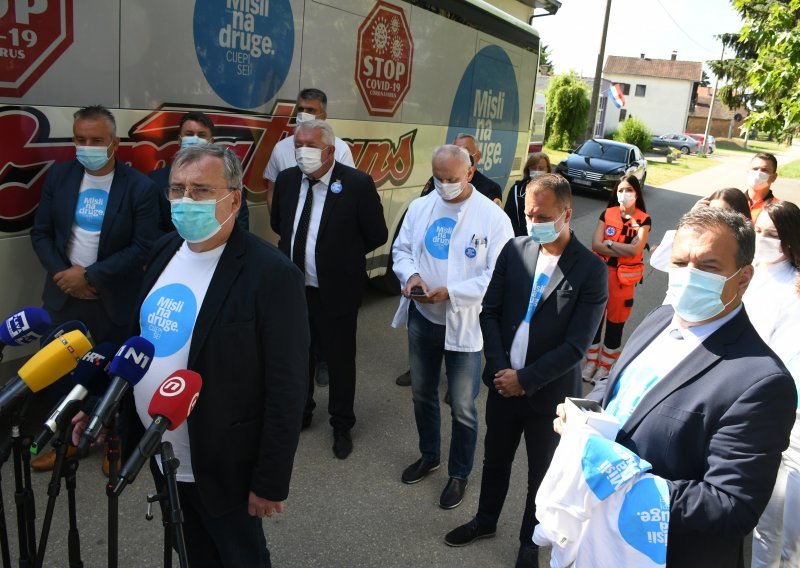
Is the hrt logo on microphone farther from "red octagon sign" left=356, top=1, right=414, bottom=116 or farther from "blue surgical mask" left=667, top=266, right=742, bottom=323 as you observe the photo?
"red octagon sign" left=356, top=1, right=414, bottom=116

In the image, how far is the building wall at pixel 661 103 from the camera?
66.0 m

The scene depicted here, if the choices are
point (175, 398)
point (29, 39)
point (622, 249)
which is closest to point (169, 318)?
point (175, 398)

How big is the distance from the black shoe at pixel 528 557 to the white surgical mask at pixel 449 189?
1984 millimetres

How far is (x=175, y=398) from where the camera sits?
1.76 meters

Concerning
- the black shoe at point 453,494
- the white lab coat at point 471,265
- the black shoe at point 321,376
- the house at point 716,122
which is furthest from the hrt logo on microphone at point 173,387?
the house at point 716,122

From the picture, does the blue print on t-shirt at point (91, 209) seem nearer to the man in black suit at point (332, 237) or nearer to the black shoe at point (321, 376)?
the man in black suit at point (332, 237)

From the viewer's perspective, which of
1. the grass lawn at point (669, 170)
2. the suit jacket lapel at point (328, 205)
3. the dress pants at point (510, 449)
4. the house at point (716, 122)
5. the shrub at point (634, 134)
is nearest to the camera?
the dress pants at point (510, 449)

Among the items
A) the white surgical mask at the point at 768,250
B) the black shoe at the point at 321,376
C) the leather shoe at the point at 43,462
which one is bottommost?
the leather shoe at the point at 43,462

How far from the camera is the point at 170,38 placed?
165 inches

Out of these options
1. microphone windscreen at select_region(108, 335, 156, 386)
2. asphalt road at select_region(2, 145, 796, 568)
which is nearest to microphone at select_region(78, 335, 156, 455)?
microphone windscreen at select_region(108, 335, 156, 386)

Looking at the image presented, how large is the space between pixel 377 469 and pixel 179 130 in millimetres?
2713

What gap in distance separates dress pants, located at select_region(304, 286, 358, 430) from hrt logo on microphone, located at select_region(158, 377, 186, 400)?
8.19 feet

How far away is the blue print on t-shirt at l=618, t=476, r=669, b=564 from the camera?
174 cm

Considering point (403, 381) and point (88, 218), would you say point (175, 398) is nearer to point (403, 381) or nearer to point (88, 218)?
point (88, 218)
